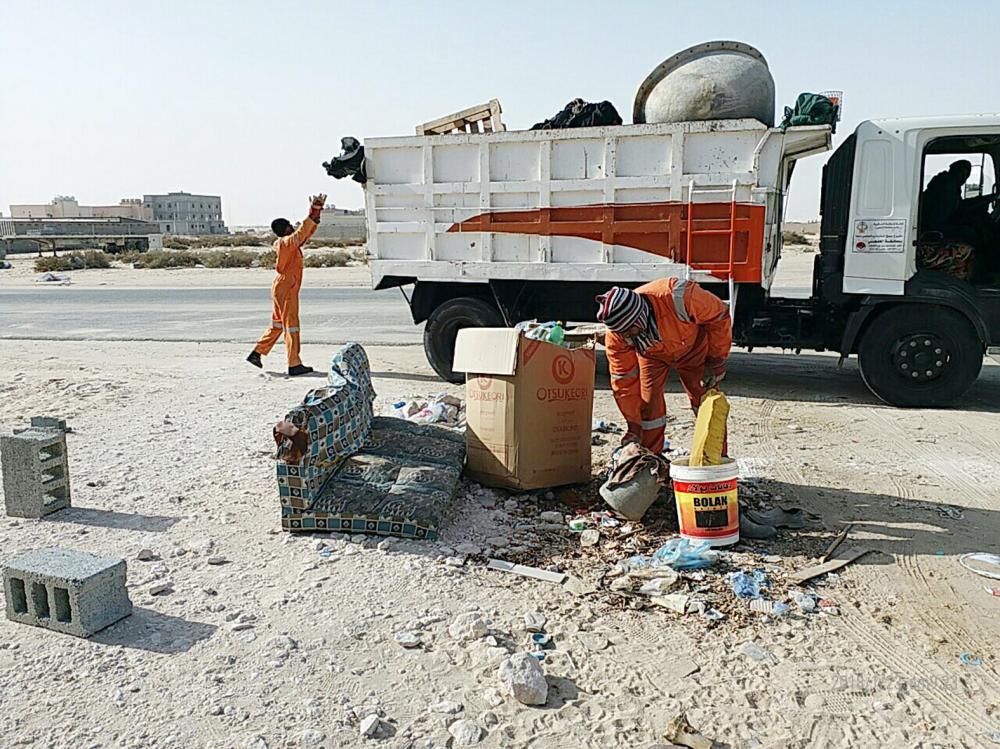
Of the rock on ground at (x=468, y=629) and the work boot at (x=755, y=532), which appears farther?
the work boot at (x=755, y=532)

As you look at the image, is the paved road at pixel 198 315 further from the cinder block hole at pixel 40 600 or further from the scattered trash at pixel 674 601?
the cinder block hole at pixel 40 600

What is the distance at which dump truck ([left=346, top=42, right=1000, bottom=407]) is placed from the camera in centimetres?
666

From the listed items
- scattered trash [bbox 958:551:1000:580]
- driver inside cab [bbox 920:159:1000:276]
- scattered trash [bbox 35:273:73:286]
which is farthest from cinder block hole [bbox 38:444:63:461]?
scattered trash [bbox 35:273:73:286]

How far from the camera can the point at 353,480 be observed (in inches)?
168

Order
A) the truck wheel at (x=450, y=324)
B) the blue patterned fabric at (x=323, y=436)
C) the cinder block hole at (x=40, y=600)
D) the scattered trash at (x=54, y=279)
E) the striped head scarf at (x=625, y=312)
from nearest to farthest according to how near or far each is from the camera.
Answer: the cinder block hole at (x=40, y=600), the blue patterned fabric at (x=323, y=436), the striped head scarf at (x=625, y=312), the truck wheel at (x=450, y=324), the scattered trash at (x=54, y=279)

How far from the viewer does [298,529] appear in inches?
165

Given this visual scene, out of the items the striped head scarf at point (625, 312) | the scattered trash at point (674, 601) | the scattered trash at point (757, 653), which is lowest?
the scattered trash at point (757, 653)

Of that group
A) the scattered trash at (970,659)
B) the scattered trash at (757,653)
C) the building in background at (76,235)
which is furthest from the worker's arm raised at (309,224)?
the building in background at (76,235)

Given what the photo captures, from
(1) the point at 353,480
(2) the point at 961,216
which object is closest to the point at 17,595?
(1) the point at 353,480

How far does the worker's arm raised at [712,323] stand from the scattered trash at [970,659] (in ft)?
5.89

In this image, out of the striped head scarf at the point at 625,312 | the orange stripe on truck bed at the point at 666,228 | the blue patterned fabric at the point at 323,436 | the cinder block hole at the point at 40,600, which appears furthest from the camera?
the orange stripe on truck bed at the point at 666,228

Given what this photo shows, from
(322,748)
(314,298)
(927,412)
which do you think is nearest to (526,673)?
(322,748)

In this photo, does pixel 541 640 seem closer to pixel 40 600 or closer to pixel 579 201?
pixel 40 600

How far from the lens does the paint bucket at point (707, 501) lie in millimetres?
3926
